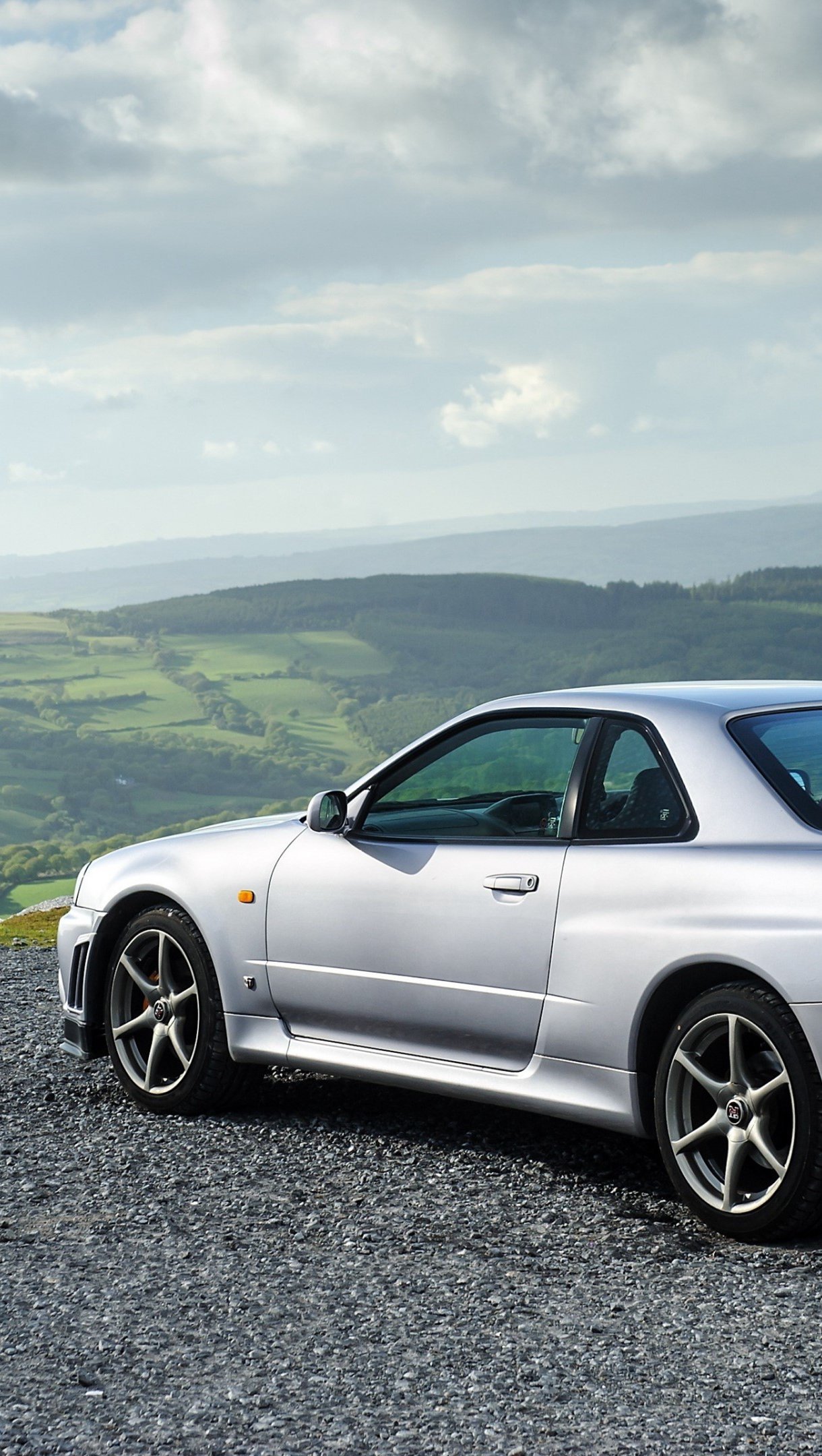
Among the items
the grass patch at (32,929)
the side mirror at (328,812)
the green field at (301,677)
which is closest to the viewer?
the side mirror at (328,812)

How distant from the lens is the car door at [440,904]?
4.70 meters

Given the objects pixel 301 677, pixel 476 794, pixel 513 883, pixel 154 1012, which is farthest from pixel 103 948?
pixel 301 677

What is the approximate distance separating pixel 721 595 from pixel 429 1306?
160381 mm

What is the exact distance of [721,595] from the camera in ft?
524

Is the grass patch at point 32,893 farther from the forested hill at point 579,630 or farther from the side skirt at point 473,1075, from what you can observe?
the forested hill at point 579,630

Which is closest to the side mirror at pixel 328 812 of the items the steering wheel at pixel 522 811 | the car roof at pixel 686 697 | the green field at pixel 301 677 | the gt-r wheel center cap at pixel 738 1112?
the steering wheel at pixel 522 811

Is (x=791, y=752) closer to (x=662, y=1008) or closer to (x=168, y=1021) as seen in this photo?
(x=662, y=1008)

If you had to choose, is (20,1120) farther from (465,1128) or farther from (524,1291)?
(524,1291)

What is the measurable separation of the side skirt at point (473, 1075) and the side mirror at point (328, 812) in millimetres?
783

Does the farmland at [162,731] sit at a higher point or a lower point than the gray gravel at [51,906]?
lower

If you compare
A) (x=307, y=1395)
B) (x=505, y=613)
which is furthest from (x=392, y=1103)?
(x=505, y=613)

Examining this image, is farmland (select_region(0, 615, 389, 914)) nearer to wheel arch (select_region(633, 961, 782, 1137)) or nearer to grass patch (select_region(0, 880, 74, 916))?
grass patch (select_region(0, 880, 74, 916))

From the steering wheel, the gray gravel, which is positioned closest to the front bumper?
the steering wheel

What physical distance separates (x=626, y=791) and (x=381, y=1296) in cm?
172
